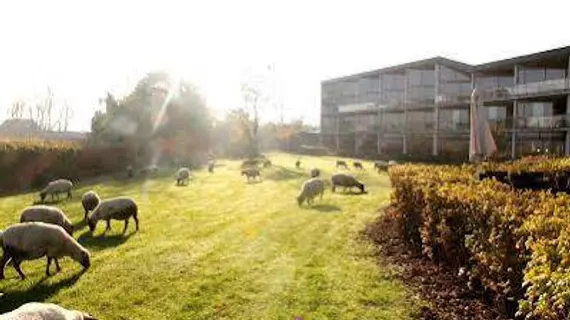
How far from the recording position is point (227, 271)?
12.6 m

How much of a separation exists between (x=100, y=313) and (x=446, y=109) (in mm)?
56493

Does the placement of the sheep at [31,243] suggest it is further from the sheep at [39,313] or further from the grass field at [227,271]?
the sheep at [39,313]

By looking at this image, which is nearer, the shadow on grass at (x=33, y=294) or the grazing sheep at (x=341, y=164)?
the shadow on grass at (x=33, y=294)

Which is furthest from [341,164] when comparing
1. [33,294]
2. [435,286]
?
[33,294]

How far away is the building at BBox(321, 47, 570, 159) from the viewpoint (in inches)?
1831

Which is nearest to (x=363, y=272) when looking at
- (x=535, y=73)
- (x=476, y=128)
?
(x=476, y=128)

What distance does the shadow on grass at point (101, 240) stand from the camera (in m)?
15.6

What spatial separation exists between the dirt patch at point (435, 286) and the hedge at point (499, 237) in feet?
0.85

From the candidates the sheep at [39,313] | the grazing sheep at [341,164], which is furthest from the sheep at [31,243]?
the grazing sheep at [341,164]

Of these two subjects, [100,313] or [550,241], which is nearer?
[550,241]

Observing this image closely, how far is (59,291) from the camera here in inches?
440

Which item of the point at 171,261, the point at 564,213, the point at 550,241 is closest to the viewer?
the point at 550,241

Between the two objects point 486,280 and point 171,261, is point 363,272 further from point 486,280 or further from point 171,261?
point 171,261

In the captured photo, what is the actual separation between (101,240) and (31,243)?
4.45 metres
